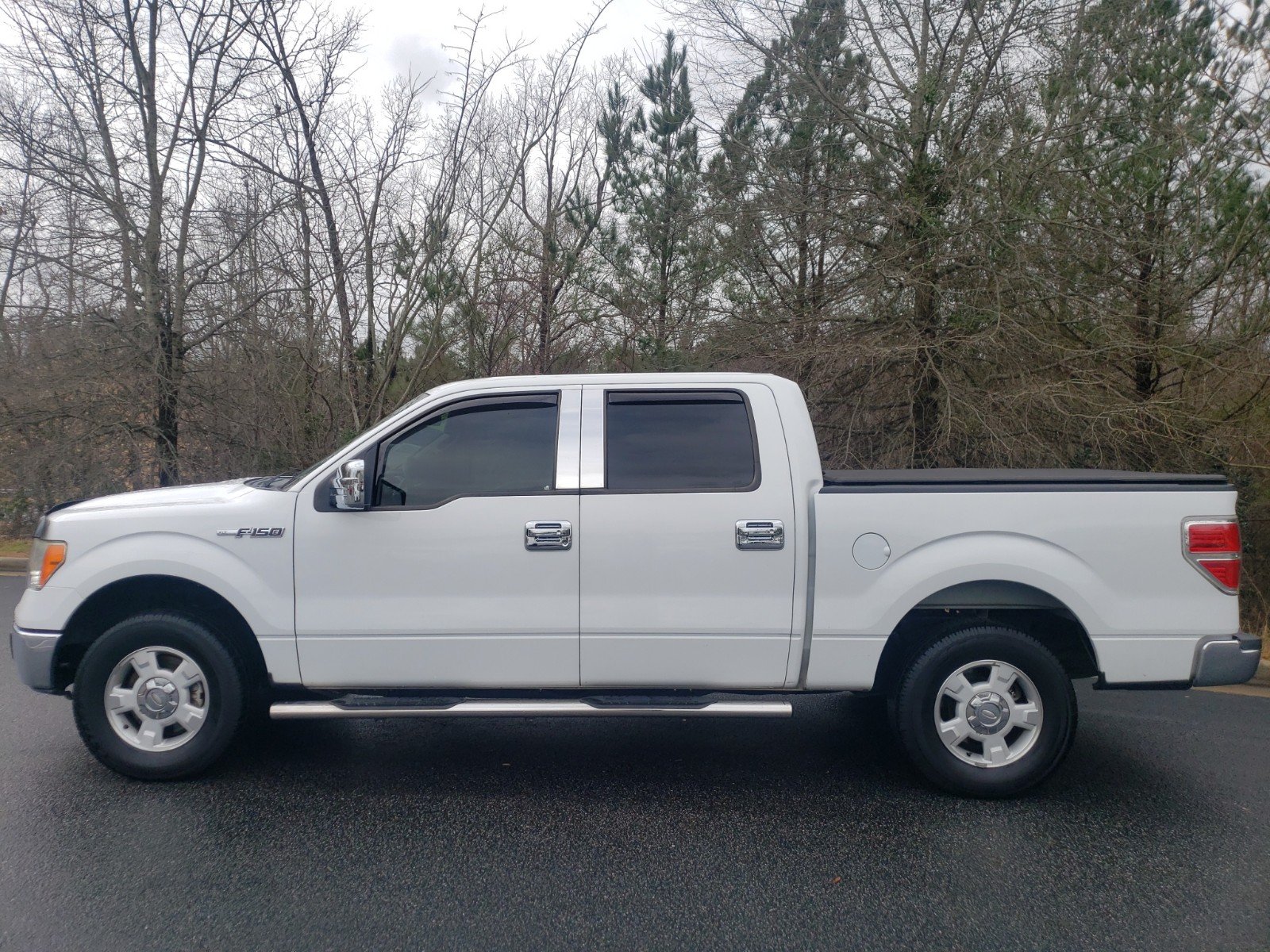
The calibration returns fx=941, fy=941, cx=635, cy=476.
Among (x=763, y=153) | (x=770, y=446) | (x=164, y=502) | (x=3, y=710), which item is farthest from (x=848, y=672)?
(x=763, y=153)

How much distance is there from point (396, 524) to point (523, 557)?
62 cm

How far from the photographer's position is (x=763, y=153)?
37.0 feet

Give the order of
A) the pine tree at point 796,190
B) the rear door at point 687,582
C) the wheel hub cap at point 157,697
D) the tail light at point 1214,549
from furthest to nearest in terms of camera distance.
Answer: the pine tree at point 796,190, the wheel hub cap at point 157,697, the rear door at point 687,582, the tail light at point 1214,549

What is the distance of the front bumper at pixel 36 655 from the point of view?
4434mm

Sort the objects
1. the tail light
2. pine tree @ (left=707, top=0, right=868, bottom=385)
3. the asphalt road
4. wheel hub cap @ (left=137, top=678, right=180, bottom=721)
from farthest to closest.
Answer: pine tree @ (left=707, top=0, right=868, bottom=385)
wheel hub cap @ (left=137, top=678, right=180, bottom=721)
the tail light
the asphalt road

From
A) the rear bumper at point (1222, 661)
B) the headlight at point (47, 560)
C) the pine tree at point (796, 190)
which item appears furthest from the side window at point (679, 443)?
the pine tree at point (796, 190)

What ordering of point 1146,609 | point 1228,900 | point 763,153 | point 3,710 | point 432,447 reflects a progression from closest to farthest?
1. point 1228,900
2. point 1146,609
3. point 432,447
4. point 3,710
5. point 763,153

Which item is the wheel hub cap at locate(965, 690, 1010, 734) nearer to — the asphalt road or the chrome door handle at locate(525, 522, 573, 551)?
the asphalt road

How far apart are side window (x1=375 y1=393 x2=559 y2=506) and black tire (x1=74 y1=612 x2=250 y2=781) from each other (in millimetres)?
1057

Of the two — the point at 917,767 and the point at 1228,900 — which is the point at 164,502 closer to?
the point at 917,767

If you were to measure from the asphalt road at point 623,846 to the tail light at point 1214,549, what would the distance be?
108 centimetres

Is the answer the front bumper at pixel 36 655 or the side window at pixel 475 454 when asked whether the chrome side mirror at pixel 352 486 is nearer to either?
the side window at pixel 475 454

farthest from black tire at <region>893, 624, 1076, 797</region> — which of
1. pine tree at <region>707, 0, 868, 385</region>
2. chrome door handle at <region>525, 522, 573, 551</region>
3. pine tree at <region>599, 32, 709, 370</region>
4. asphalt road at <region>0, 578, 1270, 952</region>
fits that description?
pine tree at <region>599, 32, 709, 370</region>

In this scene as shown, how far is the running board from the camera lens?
4273mm
